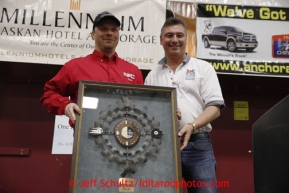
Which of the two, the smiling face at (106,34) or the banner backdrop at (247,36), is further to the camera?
the banner backdrop at (247,36)

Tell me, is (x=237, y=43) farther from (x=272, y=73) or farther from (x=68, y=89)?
(x=68, y=89)

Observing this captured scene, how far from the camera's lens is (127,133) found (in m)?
1.13

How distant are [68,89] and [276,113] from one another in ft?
3.15

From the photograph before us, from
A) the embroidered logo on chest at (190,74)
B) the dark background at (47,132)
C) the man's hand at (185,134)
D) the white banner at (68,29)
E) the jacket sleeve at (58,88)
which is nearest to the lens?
the man's hand at (185,134)

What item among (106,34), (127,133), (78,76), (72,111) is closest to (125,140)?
(127,133)

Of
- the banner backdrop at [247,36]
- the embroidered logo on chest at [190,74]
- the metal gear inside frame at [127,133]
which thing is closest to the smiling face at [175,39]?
the embroidered logo on chest at [190,74]

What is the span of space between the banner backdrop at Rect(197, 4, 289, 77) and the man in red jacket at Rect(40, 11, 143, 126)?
104 cm

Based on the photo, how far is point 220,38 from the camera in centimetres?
231

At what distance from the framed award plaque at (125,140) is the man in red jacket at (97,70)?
0.20m

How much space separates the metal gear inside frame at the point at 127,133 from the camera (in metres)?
1.09

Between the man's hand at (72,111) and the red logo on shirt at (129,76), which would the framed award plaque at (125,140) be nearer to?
the man's hand at (72,111)

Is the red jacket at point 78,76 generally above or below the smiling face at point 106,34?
below

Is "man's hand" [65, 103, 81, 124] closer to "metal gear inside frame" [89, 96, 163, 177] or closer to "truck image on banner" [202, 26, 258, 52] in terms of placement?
"metal gear inside frame" [89, 96, 163, 177]

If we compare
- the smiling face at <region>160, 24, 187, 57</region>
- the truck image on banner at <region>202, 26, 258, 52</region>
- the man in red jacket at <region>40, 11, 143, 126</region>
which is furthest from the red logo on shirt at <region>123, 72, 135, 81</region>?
the truck image on banner at <region>202, 26, 258, 52</region>
